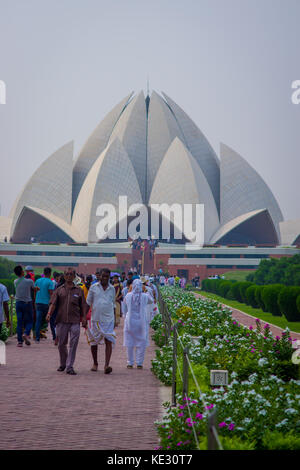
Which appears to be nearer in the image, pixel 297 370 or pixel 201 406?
pixel 201 406

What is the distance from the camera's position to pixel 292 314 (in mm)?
14062

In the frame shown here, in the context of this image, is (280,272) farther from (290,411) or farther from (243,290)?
(290,411)

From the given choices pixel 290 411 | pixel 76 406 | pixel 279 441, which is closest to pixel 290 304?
pixel 76 406

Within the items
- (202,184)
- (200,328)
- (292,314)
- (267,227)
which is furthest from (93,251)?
(200,328)

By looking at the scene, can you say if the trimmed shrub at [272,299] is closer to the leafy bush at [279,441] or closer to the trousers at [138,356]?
the trousers at [138,356]

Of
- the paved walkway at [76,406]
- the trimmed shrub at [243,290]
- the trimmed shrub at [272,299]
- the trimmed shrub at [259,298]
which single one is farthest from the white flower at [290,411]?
the trimmed shrub at [243,290]

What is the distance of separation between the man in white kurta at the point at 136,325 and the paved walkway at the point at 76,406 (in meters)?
0.19

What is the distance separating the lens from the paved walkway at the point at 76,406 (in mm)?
3971

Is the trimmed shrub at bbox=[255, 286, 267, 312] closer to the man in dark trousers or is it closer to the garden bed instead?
the garden bed

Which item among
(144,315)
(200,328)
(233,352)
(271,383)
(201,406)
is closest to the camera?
(201,406)

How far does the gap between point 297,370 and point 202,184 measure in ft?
143

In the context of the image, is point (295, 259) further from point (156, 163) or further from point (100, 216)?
point (156, 163)

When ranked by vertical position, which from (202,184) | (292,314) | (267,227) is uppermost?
(202,184)

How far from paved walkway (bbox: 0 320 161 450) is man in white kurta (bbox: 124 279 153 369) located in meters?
0.19
